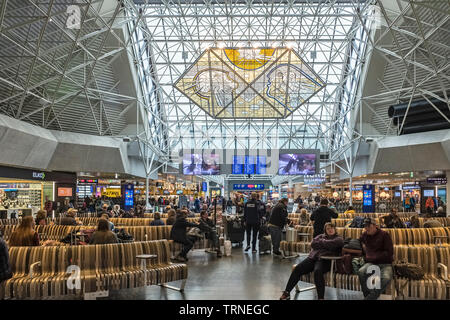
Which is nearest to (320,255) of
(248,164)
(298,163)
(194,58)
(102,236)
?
(102,236)

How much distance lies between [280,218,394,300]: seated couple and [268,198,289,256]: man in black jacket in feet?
16.3

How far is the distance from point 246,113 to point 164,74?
38.3 feet

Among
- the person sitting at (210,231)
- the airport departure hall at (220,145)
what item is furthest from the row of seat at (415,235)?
the person sitting at (210,231)

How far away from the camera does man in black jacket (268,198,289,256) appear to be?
12.4 meters

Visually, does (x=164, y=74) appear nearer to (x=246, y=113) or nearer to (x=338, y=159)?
(x=246, y=113)

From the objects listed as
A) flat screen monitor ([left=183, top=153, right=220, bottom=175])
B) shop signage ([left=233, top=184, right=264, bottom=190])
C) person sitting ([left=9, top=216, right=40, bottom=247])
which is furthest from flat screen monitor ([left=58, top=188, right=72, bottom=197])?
shop signage ([left=233, top=184, right=264, bottom=190])

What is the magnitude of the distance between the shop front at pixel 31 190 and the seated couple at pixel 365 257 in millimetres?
17912

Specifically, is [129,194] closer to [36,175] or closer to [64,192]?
[64,192]

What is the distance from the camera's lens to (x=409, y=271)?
662cm

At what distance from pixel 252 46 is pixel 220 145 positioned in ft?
53.9

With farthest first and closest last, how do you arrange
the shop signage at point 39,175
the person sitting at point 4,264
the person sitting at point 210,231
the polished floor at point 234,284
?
the shop signage at point 39,175, the person sitting at point 210,231, the polished floor at point 234,284, the person sitting at point 4,264

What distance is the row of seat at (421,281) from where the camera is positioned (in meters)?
6.50

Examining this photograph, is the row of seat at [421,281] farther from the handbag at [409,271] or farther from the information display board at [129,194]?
the information display board at [129,194]
